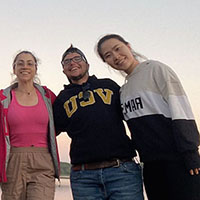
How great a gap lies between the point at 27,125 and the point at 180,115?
183 cm

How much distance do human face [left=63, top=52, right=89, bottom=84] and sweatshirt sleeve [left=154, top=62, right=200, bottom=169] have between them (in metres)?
1.19

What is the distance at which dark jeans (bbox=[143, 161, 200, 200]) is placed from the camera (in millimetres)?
2463

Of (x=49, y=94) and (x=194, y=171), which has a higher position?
(x=49, y=94)

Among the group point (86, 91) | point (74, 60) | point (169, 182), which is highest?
point (74, 60)

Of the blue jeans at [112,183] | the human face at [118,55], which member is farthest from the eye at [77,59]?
the blue jeans at [112,183]

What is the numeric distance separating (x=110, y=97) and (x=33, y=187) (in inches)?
53.6

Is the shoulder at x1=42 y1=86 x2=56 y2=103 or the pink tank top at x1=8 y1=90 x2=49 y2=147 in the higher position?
the shoulder at x1=42 y1=86 x2=56 y2=103

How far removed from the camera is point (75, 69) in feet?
12.2

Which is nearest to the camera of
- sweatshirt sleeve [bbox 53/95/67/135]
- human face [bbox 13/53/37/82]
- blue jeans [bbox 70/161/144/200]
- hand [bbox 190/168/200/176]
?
hand [bbox 190/168/200/176]

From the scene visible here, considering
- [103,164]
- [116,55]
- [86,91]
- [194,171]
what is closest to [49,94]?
[86,91]

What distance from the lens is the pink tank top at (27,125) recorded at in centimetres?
348

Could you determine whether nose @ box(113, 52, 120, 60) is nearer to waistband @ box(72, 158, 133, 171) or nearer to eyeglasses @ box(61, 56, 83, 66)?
eyeglasses @ box(61, 56, 83, 66)

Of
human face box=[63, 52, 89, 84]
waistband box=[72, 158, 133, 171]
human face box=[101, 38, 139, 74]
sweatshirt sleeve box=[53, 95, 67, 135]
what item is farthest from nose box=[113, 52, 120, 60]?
waistband box=[72, 158, 133, 171]

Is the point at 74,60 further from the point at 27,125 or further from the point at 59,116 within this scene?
the point at 27,125
